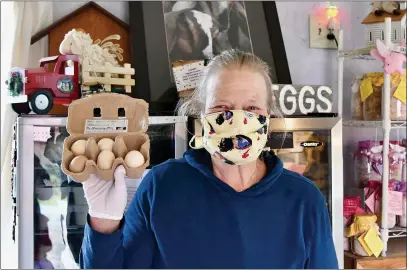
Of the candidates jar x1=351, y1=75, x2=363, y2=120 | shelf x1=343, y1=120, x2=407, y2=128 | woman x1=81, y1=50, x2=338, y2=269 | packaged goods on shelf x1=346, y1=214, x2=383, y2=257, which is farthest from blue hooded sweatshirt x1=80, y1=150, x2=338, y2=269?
jar x1=351, y1=75, x2=363, y2=120

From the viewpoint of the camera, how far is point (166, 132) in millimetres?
2029

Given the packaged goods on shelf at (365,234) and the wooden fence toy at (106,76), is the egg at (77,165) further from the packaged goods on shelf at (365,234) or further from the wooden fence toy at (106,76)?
the packaged goods on shelf at (365,234)

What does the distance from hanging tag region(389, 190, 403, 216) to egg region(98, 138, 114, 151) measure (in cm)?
180

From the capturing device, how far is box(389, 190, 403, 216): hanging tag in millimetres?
2381

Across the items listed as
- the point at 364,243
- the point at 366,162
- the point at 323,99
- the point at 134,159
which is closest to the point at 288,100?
the point at 323,99

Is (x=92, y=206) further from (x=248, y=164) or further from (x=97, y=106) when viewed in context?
→ (x=248, y=164)

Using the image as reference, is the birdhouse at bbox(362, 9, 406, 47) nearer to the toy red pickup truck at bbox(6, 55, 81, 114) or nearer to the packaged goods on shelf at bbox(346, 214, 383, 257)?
the packaged goods on shelf at bbox(346, 214, 383, 257)

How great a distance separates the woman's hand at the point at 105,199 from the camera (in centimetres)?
92

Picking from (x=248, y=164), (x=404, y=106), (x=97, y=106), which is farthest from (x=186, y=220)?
(x=404, y=106)

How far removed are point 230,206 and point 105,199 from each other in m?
0.34

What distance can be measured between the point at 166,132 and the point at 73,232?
1.78ft

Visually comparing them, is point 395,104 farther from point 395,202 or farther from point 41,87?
point 41,87

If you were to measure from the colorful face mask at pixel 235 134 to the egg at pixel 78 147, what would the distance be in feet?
1.07

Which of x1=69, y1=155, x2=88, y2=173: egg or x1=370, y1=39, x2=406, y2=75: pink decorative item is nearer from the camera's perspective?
x1=69, y1=155, x2=88, y2=173: egg
